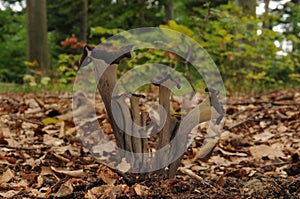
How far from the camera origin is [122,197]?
1416 millimetres

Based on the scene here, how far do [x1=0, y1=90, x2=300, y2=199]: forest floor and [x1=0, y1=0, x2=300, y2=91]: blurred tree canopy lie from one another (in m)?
0.97

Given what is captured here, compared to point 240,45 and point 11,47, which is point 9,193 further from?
point 11,47

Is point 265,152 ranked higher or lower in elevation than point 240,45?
lower

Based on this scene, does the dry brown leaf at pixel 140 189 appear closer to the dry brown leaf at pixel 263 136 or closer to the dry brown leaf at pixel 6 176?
the dry brown leaf at pixel 6 176

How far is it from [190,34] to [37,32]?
242 inches

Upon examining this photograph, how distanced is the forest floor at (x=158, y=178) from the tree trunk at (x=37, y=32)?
17.6ft

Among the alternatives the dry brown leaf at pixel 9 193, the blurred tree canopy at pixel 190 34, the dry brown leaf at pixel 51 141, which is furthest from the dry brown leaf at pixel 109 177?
the blurred tree canopy at pixel 190 34

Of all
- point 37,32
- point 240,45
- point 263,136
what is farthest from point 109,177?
point 37,32

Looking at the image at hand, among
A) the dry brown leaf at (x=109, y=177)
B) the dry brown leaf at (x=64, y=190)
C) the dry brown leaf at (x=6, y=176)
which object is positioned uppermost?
the dry brown leaf at (x=109, y=177)

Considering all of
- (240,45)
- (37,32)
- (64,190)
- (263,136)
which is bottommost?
(263,136)

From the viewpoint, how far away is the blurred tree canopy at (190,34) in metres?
5.21

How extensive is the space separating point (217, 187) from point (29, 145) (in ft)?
4.37

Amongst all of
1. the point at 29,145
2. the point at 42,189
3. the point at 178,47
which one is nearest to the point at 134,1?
the point at 178,47

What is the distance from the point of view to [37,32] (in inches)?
355
